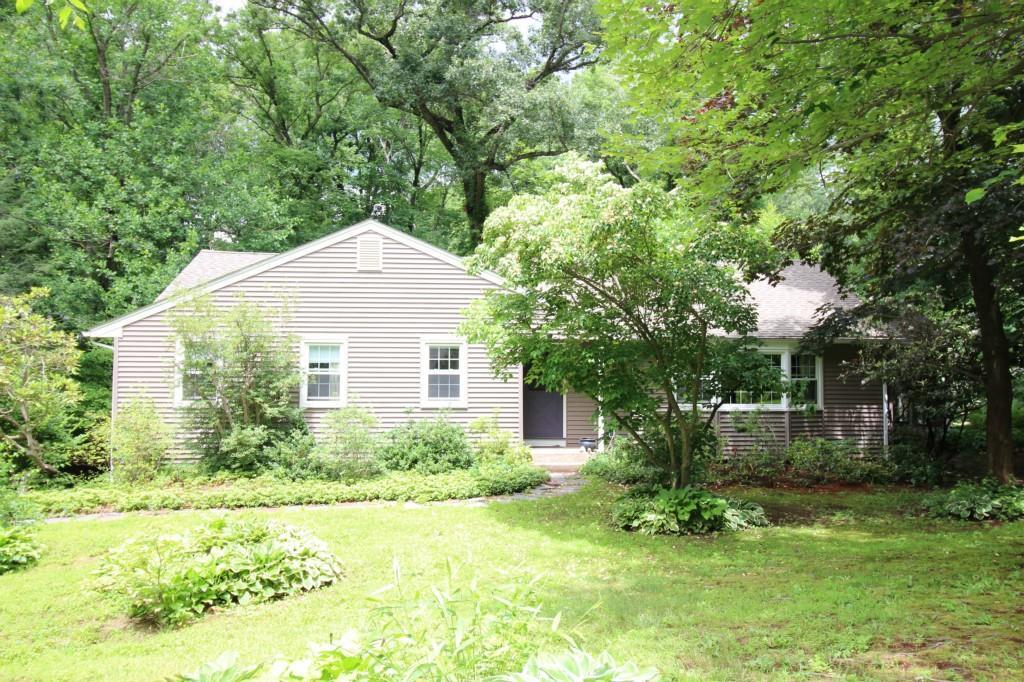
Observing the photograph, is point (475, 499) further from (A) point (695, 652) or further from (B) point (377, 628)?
(B) point (377, 628)

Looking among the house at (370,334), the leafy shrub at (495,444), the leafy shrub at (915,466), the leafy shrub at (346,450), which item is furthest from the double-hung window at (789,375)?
the leafy shrub at (346,450)

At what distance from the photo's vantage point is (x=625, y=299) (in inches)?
351

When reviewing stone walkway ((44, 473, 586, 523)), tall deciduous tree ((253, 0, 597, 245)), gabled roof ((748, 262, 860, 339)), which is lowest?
stone walkway ((44, 473, 586, 523))

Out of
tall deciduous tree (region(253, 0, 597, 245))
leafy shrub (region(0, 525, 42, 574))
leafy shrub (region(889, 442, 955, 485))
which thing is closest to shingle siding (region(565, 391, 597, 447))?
leafy shrub (region(889, 442, 955, 485))

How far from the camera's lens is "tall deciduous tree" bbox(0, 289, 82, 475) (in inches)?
381

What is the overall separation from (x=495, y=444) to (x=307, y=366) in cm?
427

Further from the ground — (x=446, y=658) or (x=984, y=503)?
(x=446, y=658)

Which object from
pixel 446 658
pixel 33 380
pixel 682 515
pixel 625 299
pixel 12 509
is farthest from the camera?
pixel 33 380

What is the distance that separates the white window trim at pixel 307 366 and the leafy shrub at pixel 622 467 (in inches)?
207

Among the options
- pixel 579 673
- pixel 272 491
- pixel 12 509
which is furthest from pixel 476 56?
pixel 579 673

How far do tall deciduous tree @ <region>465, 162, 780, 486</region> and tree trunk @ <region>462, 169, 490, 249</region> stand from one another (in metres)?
15.8

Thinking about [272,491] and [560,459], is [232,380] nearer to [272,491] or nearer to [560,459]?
[272,491]

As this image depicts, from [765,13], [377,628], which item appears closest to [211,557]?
[377,628]

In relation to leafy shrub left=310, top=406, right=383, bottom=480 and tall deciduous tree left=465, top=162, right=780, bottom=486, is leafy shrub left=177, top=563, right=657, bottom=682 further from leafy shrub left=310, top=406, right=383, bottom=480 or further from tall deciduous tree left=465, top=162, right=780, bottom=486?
leafy shrub left=310, top=406, right=383, bottom=480
